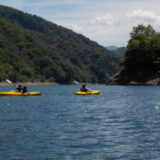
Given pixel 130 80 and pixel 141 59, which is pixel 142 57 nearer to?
pixel 141 59

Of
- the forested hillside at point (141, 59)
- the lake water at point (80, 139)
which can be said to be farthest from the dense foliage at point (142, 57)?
the lake water at point (80, 139)

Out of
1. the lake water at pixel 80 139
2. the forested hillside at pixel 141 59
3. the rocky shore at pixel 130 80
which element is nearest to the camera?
the lake water at pixel 80 139

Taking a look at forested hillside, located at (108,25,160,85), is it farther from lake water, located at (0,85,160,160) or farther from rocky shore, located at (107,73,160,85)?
lake water, located at (0,85,160,160)

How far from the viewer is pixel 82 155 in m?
17.4

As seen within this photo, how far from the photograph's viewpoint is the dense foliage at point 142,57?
123312mm

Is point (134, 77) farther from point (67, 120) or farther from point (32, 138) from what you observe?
point (32, 138)

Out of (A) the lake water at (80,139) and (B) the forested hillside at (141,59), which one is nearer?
(A) the lake water at (80,139)

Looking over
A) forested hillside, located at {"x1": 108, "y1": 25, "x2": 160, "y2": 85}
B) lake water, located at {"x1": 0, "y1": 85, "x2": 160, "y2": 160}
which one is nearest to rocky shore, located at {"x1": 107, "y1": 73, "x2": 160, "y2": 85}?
forested hillside, located at {"x1": 108, "y1": 25, "x2": 160, "y2": 85}

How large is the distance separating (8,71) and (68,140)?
179826mm

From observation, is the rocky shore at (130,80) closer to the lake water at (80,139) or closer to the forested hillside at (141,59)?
the forested hillside at (141,59)

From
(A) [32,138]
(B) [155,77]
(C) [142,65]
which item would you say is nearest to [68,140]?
(A) [32,138]

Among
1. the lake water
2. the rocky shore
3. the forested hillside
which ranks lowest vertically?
the lake water

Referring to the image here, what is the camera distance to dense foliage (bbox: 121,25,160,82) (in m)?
123

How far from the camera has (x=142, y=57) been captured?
126875 millimetres
